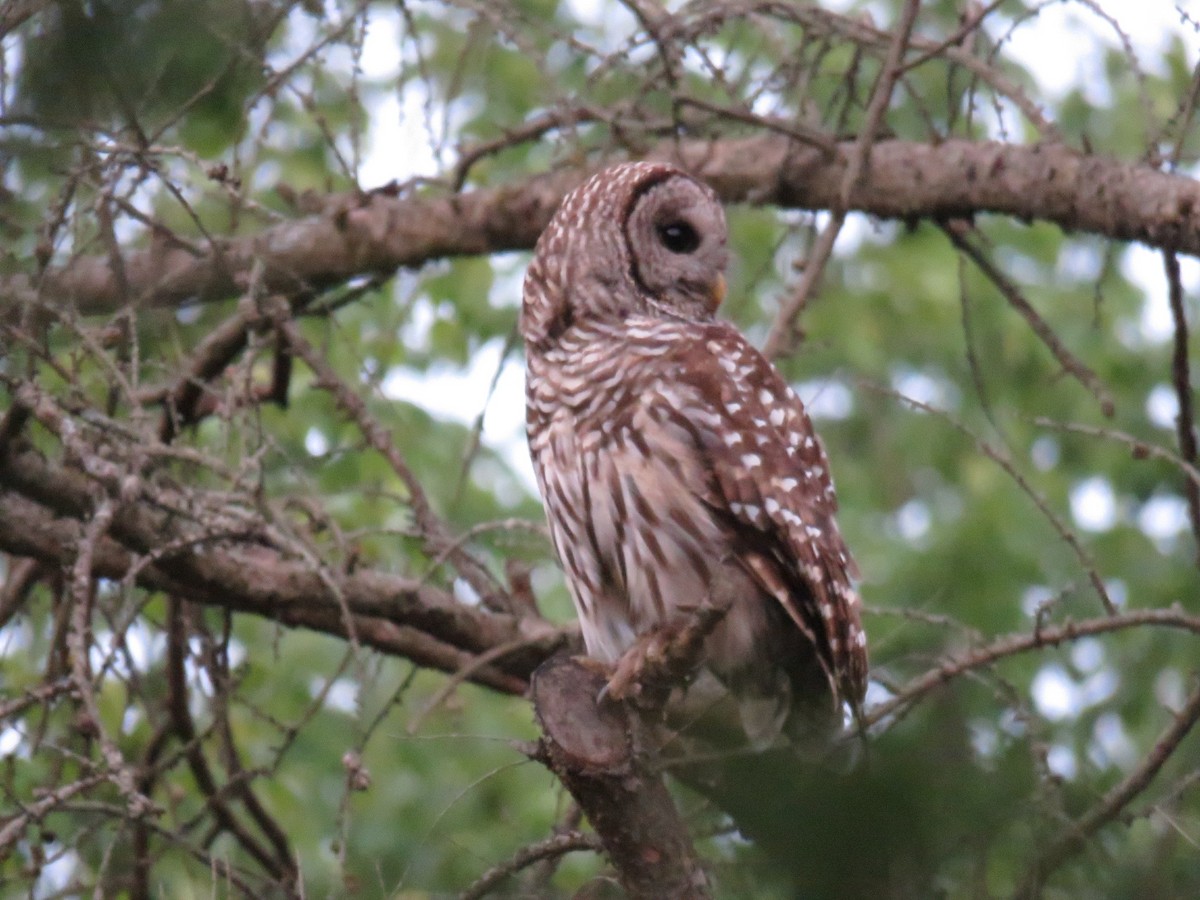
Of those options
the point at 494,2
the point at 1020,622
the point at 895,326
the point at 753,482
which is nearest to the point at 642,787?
the point at 753,482

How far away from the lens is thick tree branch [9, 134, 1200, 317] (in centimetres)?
397

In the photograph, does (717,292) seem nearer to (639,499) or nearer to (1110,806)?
(639,499)

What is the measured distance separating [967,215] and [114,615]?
2343 millimetres

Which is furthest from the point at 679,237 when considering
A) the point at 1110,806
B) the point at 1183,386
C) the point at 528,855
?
the point at 1110,806

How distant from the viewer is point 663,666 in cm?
296

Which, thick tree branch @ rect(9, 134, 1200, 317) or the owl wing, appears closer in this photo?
the owl wing

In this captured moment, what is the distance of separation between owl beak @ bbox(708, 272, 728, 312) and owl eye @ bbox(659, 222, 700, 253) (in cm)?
10

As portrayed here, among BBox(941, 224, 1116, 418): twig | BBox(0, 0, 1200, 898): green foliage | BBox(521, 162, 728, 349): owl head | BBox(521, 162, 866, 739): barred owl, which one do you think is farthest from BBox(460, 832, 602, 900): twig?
BBox(941, 224, 1116, 418): twig

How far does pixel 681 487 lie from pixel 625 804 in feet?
3.35

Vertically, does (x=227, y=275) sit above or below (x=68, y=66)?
above

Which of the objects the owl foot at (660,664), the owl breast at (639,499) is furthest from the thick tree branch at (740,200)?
the owl foot at (660,664)

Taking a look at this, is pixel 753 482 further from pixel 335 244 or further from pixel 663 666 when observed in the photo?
pixel 335 244

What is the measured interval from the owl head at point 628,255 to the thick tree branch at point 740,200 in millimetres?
383

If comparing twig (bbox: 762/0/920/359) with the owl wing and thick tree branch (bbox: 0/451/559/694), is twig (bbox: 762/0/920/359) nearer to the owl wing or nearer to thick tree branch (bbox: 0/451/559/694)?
the owl wing
